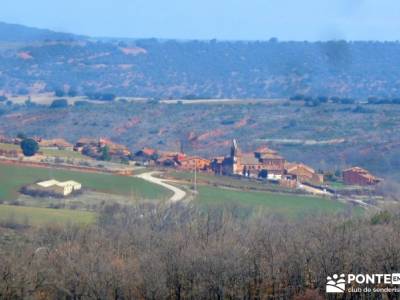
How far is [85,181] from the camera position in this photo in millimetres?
41844

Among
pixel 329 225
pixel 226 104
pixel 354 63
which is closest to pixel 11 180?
pixel 329 225

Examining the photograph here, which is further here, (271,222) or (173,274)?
(271,222)

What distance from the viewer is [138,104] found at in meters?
83.6

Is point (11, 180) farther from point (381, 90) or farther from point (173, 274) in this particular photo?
point (381, 90)

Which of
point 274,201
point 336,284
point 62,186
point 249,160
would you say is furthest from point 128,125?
point 336,284

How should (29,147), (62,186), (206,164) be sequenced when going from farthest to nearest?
(206,164) → (29,147) → (62,186)

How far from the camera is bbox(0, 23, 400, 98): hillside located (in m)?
104

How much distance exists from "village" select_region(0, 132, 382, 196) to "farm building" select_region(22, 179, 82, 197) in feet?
15.0

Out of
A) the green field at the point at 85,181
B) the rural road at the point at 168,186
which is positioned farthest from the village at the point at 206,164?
the green field at the point at 85,181

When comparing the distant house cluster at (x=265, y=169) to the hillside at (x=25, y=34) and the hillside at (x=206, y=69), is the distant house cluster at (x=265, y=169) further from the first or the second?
the hillside at (x=25, y=34)

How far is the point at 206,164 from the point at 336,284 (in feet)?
94.4

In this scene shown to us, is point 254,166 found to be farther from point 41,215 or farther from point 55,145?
point 41,215

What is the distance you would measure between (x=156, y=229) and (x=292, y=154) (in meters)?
30.0

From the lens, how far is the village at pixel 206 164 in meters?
46.0
